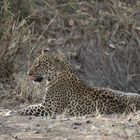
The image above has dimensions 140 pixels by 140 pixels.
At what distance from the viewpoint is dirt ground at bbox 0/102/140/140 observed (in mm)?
7223

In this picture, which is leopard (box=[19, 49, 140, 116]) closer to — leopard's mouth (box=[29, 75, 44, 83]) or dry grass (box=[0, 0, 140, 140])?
leopard's mouth (box=[29, 75, 44, 83])

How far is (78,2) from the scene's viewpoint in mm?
16797

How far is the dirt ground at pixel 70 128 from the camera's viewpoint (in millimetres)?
7223

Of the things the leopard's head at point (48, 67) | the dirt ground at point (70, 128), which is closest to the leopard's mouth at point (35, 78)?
the leopard's head at point (48, 67)

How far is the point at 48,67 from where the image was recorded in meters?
9.81

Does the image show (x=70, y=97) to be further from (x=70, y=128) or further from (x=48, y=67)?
(x=70, y=128)

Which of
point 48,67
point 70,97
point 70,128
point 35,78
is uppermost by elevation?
point 48,67

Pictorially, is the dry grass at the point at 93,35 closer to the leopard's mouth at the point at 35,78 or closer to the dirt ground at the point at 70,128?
the leopard's mouth at the point at 35,78

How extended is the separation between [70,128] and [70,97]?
77.9 inches

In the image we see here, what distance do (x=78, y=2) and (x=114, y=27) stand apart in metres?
1.19

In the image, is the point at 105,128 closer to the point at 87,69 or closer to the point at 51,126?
the point at 51,126

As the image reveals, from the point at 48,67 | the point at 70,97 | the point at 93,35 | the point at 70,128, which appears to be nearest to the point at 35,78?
the point at 48,67

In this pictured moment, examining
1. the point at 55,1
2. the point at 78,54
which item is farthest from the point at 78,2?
the point at 78,54

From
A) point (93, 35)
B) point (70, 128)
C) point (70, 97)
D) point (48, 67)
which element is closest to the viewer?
point (70, 128)
